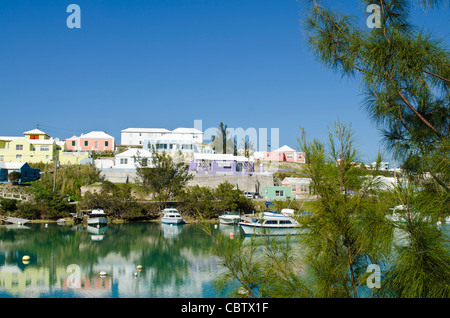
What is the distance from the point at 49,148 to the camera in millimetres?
38906

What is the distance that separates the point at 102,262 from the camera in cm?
1639

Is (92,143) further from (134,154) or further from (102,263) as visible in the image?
(102,263)

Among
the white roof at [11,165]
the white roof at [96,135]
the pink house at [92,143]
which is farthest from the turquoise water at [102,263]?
the white roof at [96,135]

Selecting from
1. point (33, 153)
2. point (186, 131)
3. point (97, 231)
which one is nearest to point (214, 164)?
point (186, 131)

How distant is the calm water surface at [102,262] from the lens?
1237 centimetres

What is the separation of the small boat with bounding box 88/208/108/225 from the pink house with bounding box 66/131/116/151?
780 inches

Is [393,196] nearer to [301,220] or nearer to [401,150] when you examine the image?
[301,220]

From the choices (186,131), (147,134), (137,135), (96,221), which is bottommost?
(96,221)

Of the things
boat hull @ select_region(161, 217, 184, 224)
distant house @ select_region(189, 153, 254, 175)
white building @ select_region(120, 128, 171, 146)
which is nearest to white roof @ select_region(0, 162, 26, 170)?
boat hull @ select_region(161, 217, 184, 224)

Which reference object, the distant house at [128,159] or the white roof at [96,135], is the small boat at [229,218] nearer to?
the distant house at [128,159]

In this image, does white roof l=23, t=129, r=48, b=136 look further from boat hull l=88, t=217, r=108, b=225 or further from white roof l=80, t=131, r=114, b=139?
boat hull l=88, t=217, r=108, b=225

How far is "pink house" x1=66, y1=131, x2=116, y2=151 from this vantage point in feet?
151

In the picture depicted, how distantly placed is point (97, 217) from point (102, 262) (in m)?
10.2
